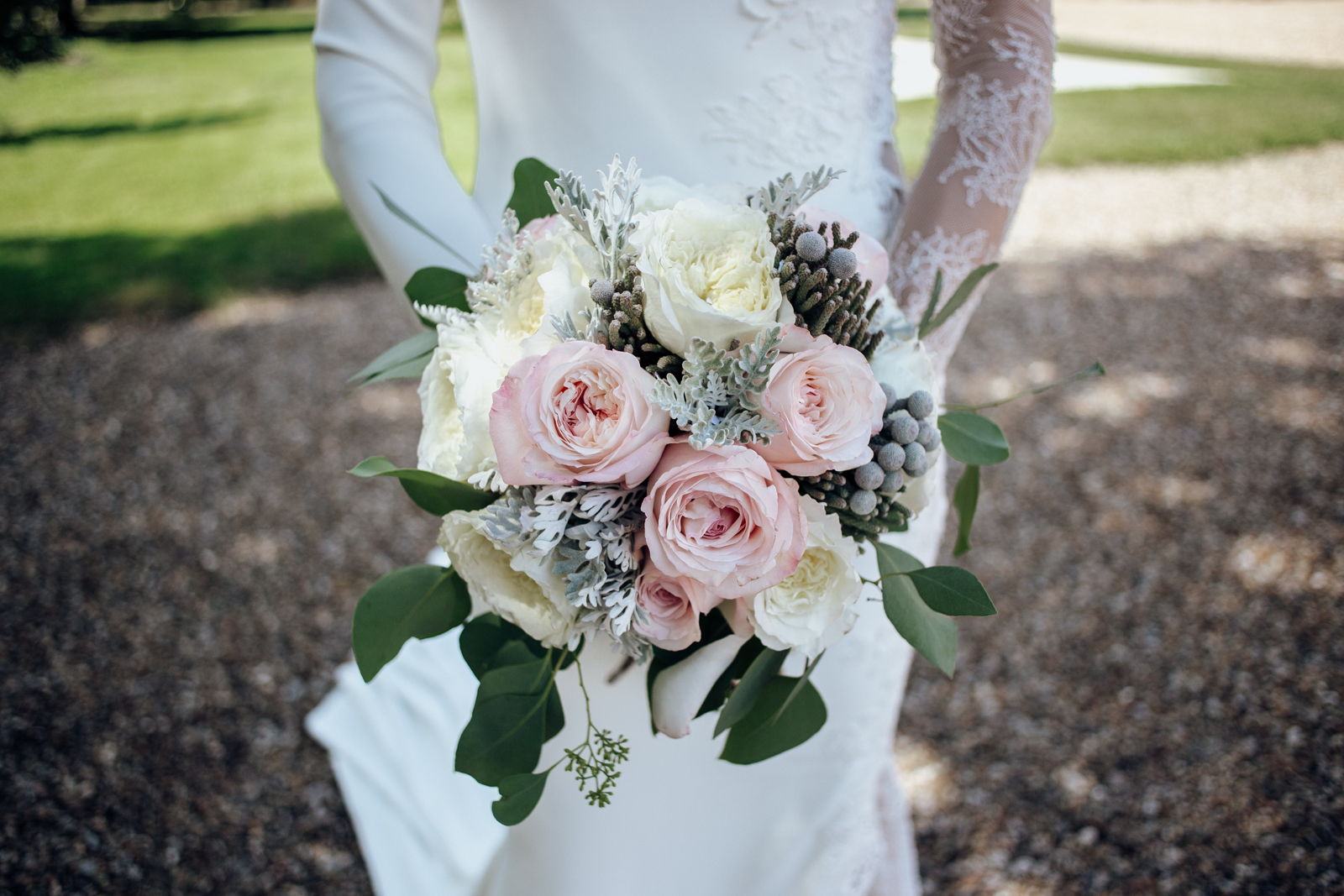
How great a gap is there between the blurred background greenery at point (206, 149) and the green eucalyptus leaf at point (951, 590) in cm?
546

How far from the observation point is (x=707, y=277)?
88 cm

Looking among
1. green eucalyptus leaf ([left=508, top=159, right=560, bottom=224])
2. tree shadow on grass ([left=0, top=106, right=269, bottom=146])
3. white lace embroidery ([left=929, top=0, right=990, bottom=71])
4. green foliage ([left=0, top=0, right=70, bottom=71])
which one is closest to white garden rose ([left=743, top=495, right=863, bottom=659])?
green eucalyptus leaf ([left=508, top=159, right=560, bottom=224])

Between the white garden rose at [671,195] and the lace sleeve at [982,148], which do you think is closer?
the white garden rose at [671,195]

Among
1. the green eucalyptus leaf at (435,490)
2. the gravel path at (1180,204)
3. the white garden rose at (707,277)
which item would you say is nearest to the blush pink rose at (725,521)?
the white garden rose at (707,277)

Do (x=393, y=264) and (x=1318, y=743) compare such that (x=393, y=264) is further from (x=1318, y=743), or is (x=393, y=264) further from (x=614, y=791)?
(x=1318, y=743)

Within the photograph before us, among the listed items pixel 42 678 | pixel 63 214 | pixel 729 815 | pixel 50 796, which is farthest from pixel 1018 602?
pixel 63 214

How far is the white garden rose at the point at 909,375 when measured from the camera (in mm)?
1009

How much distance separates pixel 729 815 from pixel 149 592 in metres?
2.55

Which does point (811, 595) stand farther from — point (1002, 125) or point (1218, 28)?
point (1218, 28)

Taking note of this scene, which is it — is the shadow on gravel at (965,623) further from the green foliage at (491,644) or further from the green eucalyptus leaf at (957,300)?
the green eucalyptus leaf at (957,300)

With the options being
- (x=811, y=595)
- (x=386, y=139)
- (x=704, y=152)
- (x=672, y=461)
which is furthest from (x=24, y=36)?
(x=811, y=595)

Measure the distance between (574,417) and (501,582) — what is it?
262 millimetres

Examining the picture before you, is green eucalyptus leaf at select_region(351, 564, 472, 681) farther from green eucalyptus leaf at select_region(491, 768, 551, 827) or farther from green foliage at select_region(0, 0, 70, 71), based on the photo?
green foliage at select_region(0, 0, 70, 71)

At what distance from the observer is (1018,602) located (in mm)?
3076
